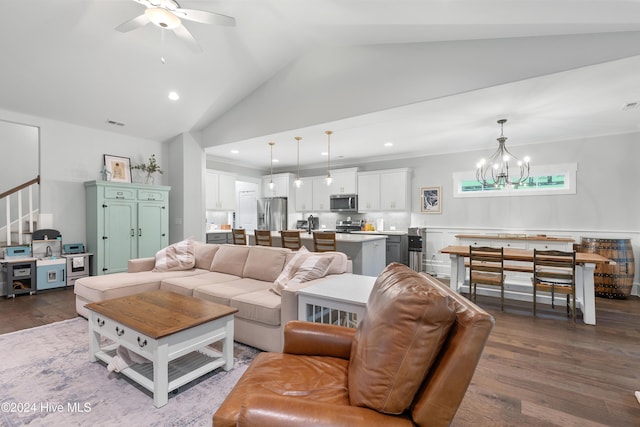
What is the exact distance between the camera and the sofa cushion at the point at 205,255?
404 centimetres

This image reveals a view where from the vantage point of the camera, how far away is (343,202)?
733 centimetres

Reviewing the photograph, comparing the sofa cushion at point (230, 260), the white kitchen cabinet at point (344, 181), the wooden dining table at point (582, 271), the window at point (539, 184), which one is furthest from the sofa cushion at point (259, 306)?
the window at point (539, 184)

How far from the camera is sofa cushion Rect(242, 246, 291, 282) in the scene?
3.35 metres

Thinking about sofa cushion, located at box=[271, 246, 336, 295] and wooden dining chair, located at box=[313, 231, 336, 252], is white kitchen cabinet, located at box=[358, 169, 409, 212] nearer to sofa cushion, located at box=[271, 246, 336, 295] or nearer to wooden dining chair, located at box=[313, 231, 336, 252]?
wooden dining chair, located at box=[313, 231, 336, 252]

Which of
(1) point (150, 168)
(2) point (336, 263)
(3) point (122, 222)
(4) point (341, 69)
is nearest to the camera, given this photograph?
(2) point (336, 263)

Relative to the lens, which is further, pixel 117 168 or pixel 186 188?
pixel 186 188

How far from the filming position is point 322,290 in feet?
7.31

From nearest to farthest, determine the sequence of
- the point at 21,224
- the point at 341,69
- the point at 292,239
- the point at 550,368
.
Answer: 1. the point at 550,368
2. the point at 341,69
3. the point at 21,224
4. the point at 292,239

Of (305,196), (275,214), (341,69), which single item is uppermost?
(341,69)

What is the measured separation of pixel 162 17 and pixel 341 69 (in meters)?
2.23

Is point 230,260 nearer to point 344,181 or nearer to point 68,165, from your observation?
point 68,165

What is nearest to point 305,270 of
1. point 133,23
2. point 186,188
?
point 133,23

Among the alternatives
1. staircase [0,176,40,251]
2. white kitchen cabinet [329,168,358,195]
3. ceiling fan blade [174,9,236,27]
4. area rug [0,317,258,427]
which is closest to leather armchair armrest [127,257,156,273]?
area rug [0,317,258,427]

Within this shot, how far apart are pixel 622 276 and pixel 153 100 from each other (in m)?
7.58
